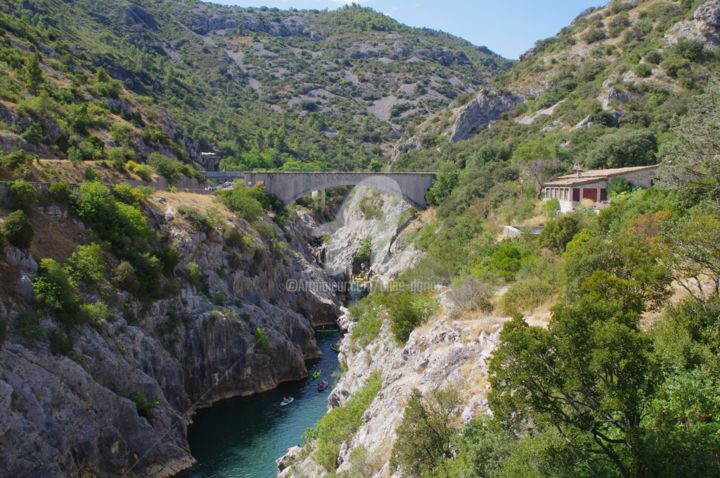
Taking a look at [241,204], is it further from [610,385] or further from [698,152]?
[610,385]

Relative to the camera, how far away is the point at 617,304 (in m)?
12.4

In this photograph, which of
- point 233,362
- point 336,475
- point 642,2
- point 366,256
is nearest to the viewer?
point 336,475

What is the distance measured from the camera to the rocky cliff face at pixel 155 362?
21828 mm

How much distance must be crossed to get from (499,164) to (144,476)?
143 feet

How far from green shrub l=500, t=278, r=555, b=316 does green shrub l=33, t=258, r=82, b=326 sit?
19241 millimetres

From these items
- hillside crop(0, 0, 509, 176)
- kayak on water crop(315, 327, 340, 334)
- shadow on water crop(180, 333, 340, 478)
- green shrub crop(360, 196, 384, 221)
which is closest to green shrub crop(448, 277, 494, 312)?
shadow on water crop(180, 333, 340, 478)

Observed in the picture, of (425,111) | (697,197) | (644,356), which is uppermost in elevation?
(425,111)

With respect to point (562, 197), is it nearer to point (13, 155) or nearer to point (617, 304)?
point (617, 304)

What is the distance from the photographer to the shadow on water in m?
28.1

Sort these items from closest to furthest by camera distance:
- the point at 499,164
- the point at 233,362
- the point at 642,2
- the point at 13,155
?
the point at 13,155 → the point at 233,362 → the point at 499,164 → the point at 642,2

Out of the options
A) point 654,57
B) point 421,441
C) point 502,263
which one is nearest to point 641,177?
point 502,263

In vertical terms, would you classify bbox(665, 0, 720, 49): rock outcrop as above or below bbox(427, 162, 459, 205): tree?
above

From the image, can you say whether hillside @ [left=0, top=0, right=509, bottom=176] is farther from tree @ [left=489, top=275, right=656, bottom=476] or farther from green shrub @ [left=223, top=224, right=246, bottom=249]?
tree @ [left=489, top=275, right=656, bottom=476]

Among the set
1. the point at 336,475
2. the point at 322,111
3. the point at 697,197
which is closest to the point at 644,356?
the point at 336,475
